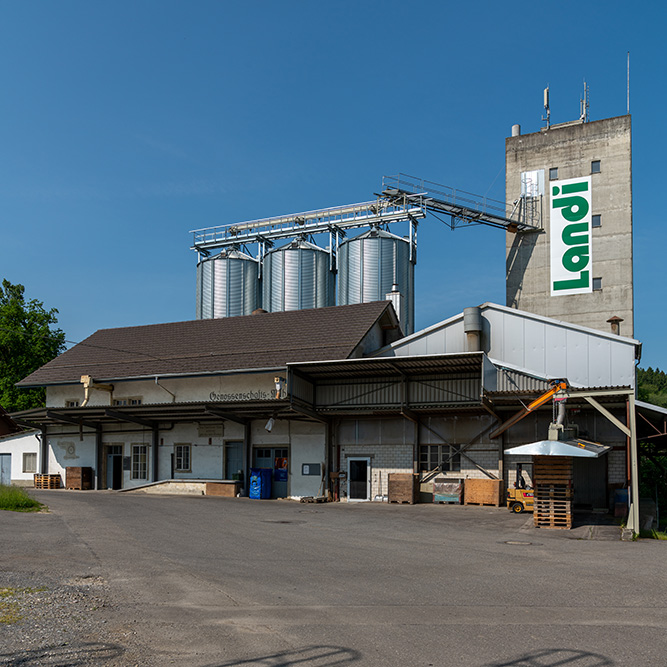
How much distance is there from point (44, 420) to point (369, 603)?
3011 cm

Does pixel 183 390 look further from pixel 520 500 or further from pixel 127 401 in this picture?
pixel 520 500

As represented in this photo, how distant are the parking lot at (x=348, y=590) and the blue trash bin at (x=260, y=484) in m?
11.3

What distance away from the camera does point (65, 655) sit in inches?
260

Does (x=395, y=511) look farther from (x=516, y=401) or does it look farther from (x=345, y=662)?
(x=345, y=662)

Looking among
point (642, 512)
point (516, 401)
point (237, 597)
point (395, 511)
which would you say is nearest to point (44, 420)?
point (395, 511)

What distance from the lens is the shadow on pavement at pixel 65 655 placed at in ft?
21.0

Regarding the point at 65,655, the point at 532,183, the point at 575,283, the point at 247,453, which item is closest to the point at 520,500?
the point at 247,453

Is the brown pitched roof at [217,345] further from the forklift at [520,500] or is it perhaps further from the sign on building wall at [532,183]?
the sign on building wall at [532,183]

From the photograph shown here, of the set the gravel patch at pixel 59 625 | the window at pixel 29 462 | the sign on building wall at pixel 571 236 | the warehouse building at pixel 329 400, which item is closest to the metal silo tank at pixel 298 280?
the warehouse building at pixel 329 400

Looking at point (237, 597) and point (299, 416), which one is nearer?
point (237, 597)

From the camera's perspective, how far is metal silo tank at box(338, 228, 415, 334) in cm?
4278

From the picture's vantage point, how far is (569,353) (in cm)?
2720

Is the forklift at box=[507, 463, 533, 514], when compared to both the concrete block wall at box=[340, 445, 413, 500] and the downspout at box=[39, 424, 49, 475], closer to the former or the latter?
the concrete block wall at box=[340, 445, 413, 500]

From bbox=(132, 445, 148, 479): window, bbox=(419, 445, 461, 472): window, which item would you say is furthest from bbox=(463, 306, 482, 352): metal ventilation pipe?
bbox=(132, 445, 148, 479): window
